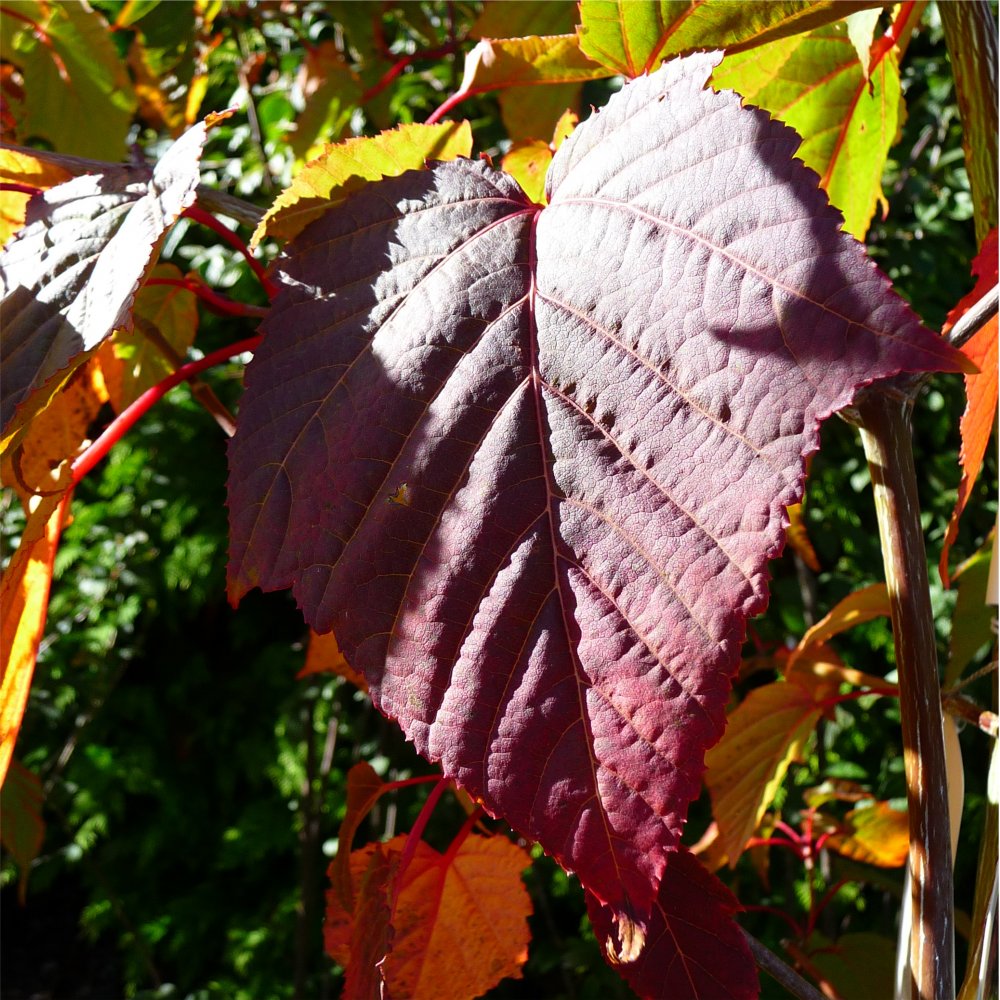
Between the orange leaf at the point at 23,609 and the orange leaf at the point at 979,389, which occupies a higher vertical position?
the orange leaf at the point at 979,389

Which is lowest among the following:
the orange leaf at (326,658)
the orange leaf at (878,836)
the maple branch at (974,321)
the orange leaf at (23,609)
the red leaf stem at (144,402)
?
the orange leaf at (878,836)

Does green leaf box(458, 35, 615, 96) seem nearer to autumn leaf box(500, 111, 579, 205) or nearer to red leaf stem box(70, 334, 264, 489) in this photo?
autumn leaf box(500, 111, 579, 205)

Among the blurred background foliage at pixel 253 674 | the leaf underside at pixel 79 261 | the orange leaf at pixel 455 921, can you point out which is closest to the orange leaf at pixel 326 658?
the orange leaf at pixel 455 921

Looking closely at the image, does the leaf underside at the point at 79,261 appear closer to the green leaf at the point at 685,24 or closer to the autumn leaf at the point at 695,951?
the green leaf at the point at 685,24

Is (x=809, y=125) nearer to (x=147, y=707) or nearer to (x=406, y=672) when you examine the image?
(x=406, y=672)

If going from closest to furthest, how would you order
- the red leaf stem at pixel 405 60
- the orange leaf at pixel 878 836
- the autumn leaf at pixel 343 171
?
the autumn leaf at pixel 343 171, the orange leaf at pixel 878 836, the red leaf stem at pixel 405 60

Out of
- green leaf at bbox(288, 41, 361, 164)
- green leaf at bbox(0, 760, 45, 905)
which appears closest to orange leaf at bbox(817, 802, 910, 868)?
green leaf at bbox(0, 760, 45, 905)
